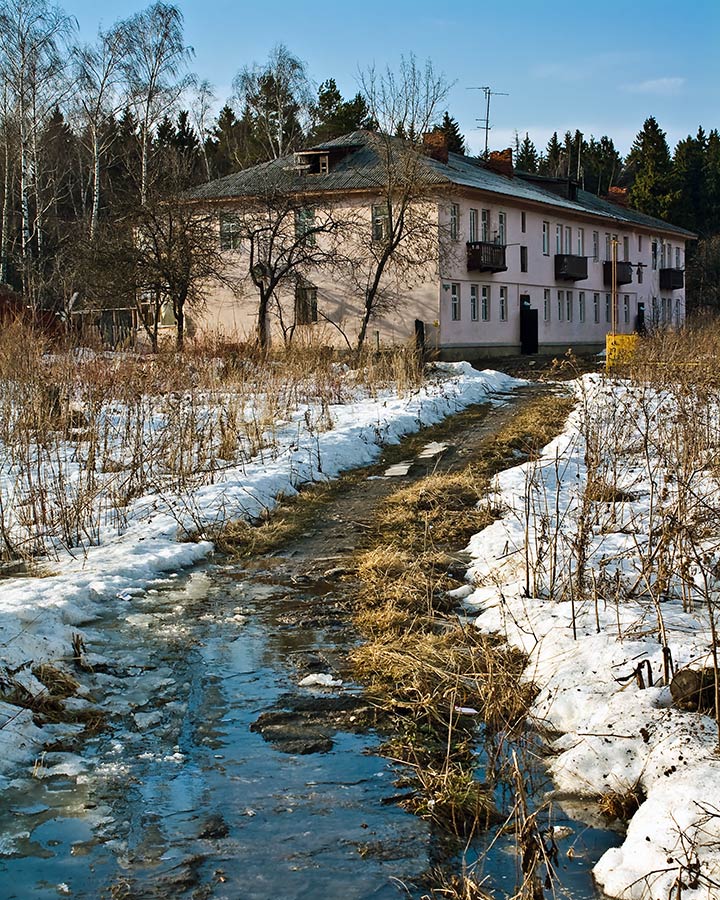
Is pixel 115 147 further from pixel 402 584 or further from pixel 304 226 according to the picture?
pixel 402 584

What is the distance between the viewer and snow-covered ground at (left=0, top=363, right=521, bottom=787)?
18.3 ft

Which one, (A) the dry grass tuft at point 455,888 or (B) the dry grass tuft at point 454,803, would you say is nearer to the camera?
(A) the dry grass tuft at point 455,888

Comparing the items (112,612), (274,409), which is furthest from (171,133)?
(112,612)

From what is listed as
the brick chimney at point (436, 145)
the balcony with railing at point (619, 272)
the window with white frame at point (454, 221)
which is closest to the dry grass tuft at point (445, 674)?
the window with white frame at point (454, 221)

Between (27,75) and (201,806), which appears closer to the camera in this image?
(201,806)

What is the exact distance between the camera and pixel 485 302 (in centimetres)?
4159

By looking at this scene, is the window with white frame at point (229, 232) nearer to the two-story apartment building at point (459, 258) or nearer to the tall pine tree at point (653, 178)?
the two-story apartment building at point (459, 258)

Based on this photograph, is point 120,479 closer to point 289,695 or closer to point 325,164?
point 289,695

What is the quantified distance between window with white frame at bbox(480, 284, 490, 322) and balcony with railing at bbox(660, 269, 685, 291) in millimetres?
23392

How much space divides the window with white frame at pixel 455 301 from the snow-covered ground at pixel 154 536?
21.5m

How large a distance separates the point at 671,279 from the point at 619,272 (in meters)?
9.26

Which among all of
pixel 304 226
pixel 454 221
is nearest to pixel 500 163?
pixel 454 221

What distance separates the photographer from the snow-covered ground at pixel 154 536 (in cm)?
558

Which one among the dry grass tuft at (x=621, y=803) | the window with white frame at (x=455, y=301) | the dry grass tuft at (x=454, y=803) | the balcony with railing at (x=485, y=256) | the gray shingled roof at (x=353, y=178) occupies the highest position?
the gray shingled roof at (x=353, y=178)
